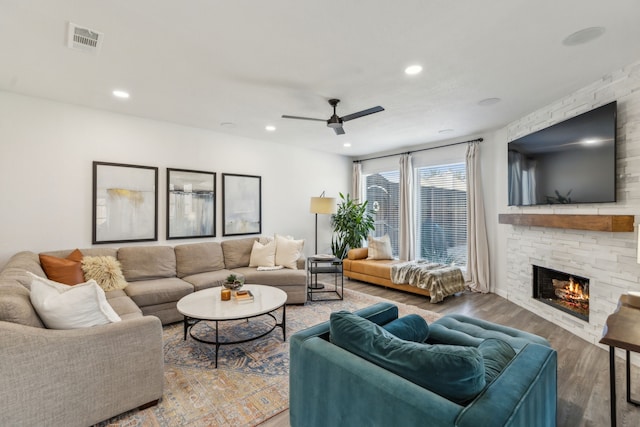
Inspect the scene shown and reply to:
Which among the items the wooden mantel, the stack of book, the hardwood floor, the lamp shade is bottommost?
the hardwood floor

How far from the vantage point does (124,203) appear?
154 inches

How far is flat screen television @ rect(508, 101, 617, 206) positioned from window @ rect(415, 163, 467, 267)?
1.27m

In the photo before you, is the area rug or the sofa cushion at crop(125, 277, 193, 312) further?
the sofa cushion at crop(125, 277, 193, 312)

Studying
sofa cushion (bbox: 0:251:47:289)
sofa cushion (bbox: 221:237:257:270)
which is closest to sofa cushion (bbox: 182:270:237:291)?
sofa cushion (bbox: 221:237:257:270)

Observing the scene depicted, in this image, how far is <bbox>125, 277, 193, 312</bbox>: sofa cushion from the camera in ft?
10.6

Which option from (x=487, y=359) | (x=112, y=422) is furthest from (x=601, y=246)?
(x=112, y=422)

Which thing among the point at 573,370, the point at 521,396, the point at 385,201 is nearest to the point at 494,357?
the point at 521,396

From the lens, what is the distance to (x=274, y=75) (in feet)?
9.27

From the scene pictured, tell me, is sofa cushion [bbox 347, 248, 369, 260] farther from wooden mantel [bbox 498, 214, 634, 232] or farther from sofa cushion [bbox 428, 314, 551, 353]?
sofa cushion [bbox 428, 314, 551, 353]

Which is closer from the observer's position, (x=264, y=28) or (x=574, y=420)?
(x=574, y=420)

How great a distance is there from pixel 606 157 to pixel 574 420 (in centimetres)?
235

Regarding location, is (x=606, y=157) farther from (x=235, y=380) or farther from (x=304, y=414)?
(x=235, y=380)

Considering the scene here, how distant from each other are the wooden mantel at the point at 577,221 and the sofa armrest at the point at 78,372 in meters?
3.95

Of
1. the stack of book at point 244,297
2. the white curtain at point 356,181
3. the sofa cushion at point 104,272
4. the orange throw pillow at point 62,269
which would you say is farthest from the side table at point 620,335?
the white curtain at point 356,181
